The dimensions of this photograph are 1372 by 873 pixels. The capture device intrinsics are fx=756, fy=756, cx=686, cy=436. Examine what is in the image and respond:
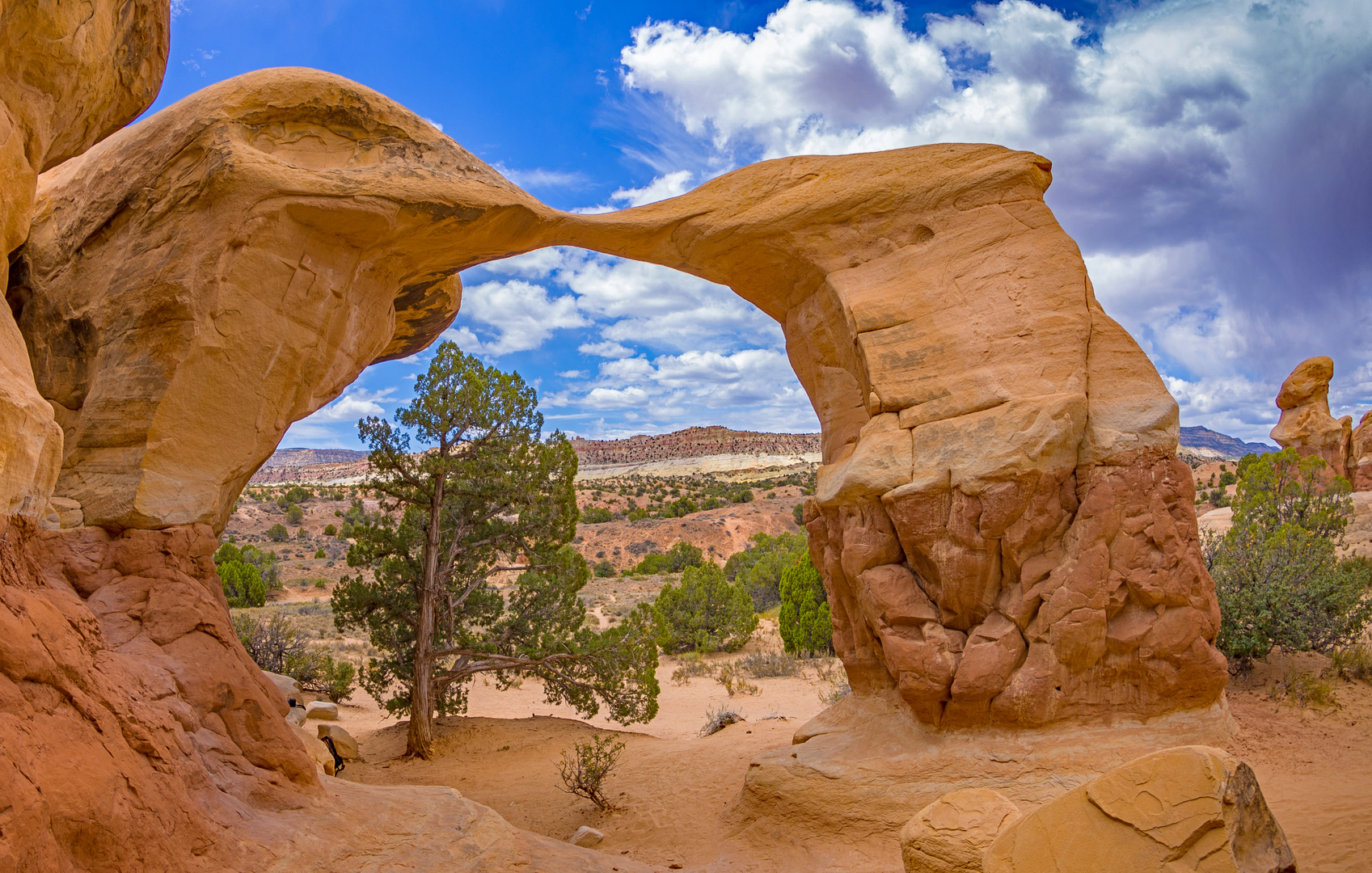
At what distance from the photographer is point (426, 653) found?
1194cm

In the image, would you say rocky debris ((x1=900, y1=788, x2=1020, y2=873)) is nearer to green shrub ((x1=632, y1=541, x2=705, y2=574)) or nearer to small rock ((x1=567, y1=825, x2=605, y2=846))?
small rock ((x1=567, y1=825, x2=605, y2=846))

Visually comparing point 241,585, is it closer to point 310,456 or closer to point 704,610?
point 704,610

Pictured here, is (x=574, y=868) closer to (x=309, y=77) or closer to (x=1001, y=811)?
(x=1001, y=811)

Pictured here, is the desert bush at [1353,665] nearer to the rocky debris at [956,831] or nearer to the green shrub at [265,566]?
the rocky debris at [956,831]

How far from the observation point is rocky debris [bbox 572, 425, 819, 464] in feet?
279

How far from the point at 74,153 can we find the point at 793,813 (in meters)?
8.67

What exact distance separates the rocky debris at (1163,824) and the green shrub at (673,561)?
1136 inches

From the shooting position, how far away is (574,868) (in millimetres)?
6492

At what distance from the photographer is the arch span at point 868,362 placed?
22.6ft

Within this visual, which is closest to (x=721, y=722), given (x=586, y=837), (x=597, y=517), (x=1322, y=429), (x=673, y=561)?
(x=586, y=837)

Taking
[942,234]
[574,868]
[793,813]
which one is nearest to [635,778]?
[793,813]

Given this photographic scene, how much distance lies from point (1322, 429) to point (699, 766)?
28.3 meters

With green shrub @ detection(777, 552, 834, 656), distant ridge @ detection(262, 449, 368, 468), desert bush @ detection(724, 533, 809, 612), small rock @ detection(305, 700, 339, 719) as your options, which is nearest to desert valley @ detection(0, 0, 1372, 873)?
small rock @ detection(305, 700, 339, 719)

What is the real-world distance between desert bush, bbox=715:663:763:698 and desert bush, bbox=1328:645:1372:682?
→ 9.94 meters
